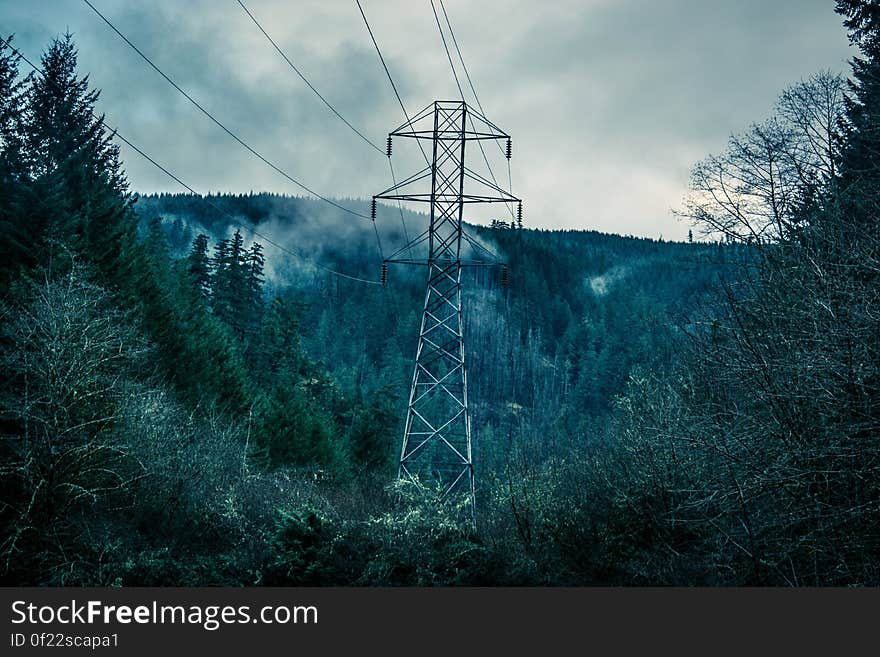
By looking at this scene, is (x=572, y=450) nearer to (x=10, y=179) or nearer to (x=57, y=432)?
(x=57, y=432)

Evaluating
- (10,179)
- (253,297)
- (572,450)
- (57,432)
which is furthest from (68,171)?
(253,297)

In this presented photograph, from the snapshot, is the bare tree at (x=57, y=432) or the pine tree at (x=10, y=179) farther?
the pine tree at (x=10, y=179)

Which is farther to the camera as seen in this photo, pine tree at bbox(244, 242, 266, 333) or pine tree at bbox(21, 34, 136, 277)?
pine tree at bbox(244, 242, 266, 333)

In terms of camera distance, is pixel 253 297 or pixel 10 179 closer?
pixel 10 179

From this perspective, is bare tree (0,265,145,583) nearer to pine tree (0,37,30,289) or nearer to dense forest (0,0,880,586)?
dense forest (0,0,880,586)

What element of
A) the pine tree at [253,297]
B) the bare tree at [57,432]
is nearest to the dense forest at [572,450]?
the bare tree at [57,432]

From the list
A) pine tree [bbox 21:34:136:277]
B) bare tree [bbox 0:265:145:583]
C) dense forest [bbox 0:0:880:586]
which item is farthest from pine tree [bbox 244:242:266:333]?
bare tree [bbox 0:265:145:583]

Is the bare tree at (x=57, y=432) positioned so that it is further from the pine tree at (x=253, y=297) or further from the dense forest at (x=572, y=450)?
the pine tree at (x=253, y=297)

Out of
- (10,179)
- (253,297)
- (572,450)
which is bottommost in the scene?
(572,450)

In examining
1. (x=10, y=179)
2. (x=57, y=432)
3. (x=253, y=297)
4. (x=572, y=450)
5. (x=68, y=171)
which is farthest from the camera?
(x=253, y=297)

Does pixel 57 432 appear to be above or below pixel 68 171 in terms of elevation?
below

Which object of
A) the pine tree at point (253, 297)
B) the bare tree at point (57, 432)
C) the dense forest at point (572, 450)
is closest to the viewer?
the dense forest at point (572, 450)
